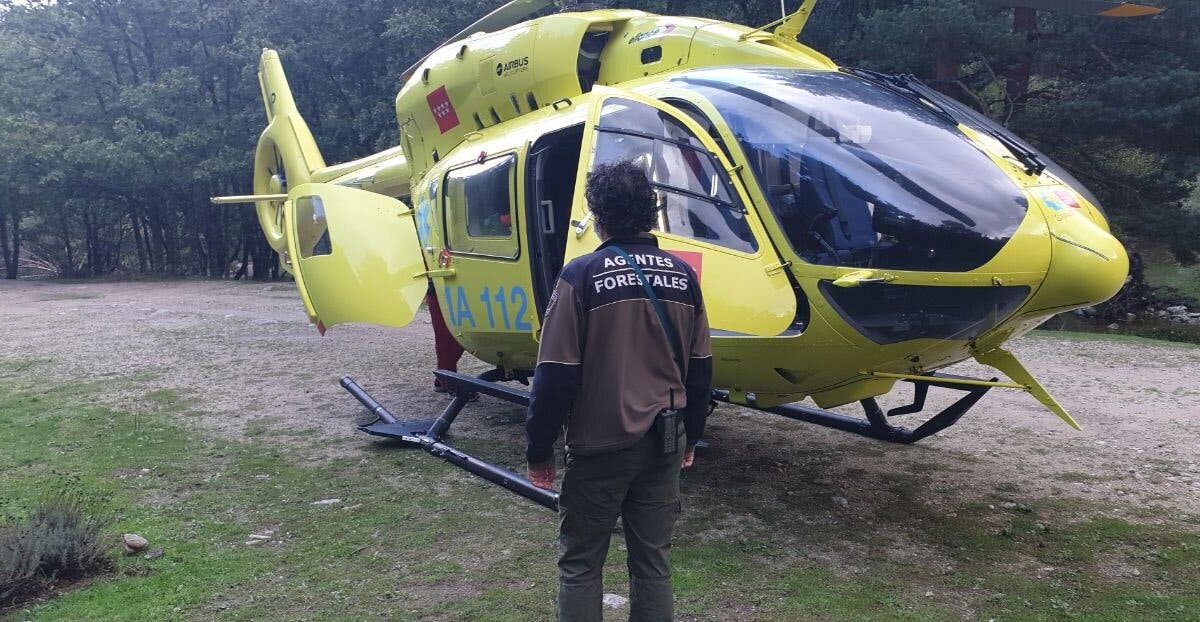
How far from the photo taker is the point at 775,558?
4.01 metres

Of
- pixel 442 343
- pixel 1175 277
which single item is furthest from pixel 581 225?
pixel 1175 277

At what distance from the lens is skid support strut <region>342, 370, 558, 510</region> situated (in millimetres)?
Answer: 4820

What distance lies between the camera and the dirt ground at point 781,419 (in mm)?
5141

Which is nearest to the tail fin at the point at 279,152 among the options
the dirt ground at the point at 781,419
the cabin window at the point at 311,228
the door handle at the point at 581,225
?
the dirt ground at the point at 781,419

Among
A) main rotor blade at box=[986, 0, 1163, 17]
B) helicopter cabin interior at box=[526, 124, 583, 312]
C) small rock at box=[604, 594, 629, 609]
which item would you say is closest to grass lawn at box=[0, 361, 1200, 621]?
small rock at box=[604, 594, 629, 609]

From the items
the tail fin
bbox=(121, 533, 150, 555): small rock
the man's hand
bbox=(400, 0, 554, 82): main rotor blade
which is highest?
bbox=(400, 0, 554, 82): main rotor blade

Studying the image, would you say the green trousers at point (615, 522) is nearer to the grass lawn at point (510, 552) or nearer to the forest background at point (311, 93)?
the grass lawn at point (510, 552)

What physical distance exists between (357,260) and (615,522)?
14.3 feet

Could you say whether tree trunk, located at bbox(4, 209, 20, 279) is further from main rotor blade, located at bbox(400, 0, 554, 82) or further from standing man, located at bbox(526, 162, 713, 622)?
standing man, located at bbox(526, 162, 713, 622)

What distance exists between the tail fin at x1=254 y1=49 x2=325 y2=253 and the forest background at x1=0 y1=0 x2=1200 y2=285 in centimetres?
882

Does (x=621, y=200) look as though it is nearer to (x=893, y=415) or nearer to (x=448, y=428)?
(x=893, y=415)

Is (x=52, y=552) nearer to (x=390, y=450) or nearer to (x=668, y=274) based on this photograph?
(x=390, y=450)

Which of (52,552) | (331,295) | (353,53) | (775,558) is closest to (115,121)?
(353,53)

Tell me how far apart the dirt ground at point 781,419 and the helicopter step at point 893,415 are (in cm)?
27
